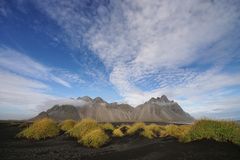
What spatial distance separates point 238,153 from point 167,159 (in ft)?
13.5

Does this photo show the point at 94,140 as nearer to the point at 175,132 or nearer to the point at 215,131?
the point at 215,131

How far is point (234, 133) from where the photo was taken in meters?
14.5

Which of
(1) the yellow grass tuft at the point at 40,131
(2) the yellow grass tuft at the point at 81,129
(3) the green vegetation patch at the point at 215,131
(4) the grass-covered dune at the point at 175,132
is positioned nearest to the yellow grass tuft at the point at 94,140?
(4) the grass-covered dune at the point at 175,132

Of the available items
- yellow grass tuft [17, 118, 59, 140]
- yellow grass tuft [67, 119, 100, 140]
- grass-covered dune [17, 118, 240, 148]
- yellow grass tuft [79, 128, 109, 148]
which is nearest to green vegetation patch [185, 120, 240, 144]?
grass-covered dune [17, 118, 240, 148]

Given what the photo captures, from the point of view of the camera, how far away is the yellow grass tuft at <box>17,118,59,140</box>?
66.9 ft

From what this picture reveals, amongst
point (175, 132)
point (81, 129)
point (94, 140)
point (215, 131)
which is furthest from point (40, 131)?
point (215, 131)

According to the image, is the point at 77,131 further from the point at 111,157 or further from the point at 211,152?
the point at 211,152

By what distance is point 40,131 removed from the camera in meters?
20.8


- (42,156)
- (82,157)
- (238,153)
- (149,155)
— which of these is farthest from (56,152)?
(238,153)

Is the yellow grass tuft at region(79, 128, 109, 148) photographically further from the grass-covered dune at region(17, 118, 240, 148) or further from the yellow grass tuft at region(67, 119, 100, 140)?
the yellow grass tuft at region(67, 119, 100, 140)

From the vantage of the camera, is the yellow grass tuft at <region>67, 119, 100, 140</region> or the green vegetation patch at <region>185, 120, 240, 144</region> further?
the yellow grass tuft at <region>67, 119, 100, 140</region>

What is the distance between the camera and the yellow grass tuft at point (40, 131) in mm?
20405

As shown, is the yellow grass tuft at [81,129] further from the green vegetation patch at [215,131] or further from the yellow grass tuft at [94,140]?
the green vegetation patch at [215,131]

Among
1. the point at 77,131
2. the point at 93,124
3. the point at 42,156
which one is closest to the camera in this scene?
the point at 42,156
